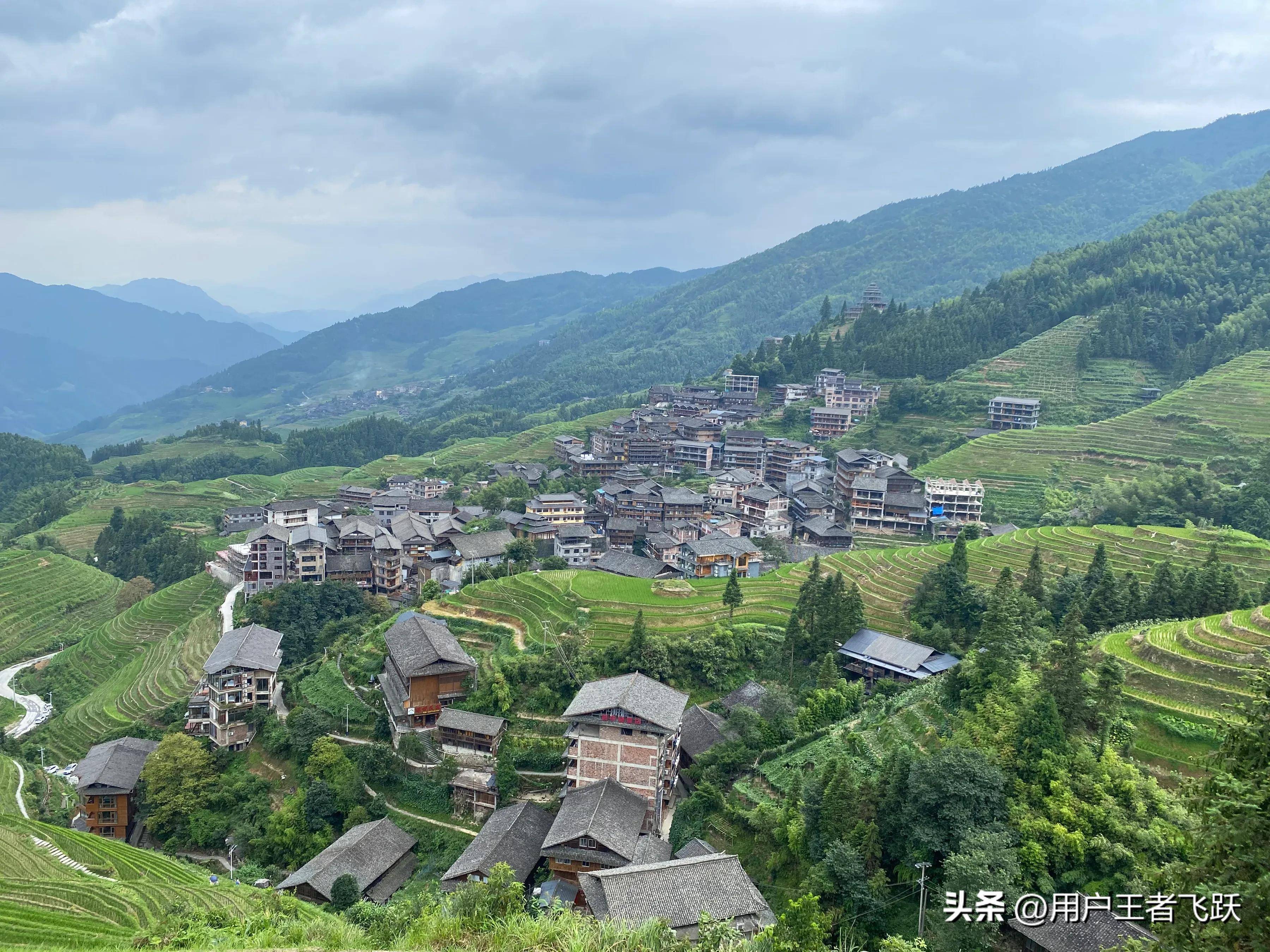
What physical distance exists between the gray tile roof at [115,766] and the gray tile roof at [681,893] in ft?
79.9

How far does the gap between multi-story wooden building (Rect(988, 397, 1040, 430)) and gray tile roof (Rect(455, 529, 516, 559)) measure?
4459cm

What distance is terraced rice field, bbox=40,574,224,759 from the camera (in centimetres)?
4284

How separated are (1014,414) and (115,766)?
6841 centimetres

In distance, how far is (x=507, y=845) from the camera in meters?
25.5

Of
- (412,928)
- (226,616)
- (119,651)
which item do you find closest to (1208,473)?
(412,928)

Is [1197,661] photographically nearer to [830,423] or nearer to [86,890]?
[86,890]

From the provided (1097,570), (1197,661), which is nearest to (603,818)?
(1197,661)

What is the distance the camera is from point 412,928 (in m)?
14.6

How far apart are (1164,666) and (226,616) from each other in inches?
1990

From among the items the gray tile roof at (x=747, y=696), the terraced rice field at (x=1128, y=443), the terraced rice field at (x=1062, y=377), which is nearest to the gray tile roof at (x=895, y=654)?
the gray tile roof at (x=747, y=696)

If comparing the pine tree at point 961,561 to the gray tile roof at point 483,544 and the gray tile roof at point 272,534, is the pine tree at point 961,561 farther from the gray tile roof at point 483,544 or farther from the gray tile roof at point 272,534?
the gray tile roof at point 272,534

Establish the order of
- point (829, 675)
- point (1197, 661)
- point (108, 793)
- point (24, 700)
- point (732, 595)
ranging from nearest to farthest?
1. point (1197, 661)
2. point (829, 675)
3. point (108, 793)
4. point (732, 595)
5. point (24, 700)

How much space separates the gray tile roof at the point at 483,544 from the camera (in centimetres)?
5047

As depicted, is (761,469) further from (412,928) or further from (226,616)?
(412,928)
